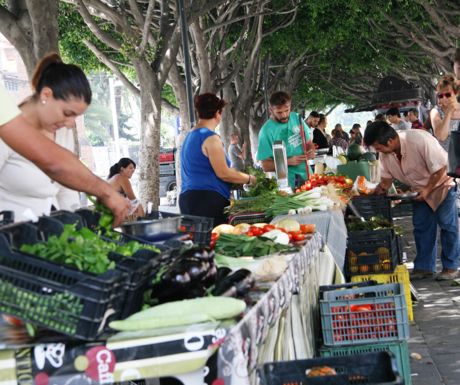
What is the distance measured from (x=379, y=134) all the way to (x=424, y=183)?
0.96 metres

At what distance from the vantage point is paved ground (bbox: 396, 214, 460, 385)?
23.2ft

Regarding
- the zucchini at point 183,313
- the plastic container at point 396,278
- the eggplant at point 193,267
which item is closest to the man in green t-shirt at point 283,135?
the plastic container at point 396,278

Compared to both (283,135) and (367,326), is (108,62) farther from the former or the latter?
(367,326)

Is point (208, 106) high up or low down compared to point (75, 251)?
up

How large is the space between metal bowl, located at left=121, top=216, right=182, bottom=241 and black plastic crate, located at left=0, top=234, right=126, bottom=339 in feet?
3.79

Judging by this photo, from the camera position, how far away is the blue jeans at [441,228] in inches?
420

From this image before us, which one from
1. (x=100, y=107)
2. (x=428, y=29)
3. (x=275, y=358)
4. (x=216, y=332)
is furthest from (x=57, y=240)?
(x=100, y=107)

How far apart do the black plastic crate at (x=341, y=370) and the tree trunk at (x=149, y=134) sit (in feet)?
45.1

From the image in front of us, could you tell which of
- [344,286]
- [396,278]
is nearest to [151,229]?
[344,286]

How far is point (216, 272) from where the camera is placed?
421 cm

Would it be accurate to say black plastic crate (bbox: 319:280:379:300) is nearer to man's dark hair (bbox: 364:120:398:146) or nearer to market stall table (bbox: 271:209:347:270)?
market stall table (bbox: 271:209:347:270)

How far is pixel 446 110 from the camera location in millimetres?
11094

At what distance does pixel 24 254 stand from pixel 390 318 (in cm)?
295

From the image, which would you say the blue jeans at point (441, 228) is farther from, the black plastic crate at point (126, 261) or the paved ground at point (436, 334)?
the black plastic crate at point (126, 261)
